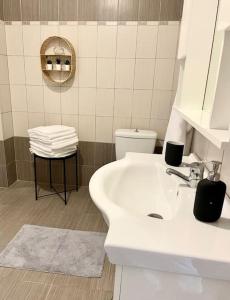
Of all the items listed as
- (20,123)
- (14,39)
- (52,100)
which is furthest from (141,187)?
(14,39)

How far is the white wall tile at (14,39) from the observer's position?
2.17 metres

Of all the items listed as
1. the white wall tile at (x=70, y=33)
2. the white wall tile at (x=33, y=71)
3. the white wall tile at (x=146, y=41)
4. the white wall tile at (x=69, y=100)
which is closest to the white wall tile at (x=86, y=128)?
the white wall tile at (x=69, y=100)

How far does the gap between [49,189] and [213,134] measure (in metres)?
2.19

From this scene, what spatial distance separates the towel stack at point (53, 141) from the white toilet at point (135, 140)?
46cm

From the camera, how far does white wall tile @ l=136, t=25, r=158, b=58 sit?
2025mm

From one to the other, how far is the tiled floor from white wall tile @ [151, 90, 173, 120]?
114 cm

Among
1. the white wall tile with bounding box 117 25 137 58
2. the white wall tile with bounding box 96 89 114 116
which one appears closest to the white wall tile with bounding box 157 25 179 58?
the white wall tile with bounding box 117 25 137 58

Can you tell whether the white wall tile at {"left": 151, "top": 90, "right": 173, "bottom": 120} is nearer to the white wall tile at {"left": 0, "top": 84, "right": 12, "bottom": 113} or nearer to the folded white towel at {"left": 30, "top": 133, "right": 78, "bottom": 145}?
the folded white towel at {"left": 30, "top": 133, "right": 78, "bottom": 145}

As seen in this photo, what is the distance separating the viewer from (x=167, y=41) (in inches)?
79.9

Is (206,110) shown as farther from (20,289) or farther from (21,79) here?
(21,79)

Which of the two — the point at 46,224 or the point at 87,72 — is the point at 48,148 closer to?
the point at 46,224

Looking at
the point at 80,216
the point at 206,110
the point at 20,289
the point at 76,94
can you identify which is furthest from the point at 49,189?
the point at 206,110

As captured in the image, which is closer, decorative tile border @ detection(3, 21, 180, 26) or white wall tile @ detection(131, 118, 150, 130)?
decorative tile border @ detection(3, 21, 180, 26)

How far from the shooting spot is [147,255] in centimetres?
57
